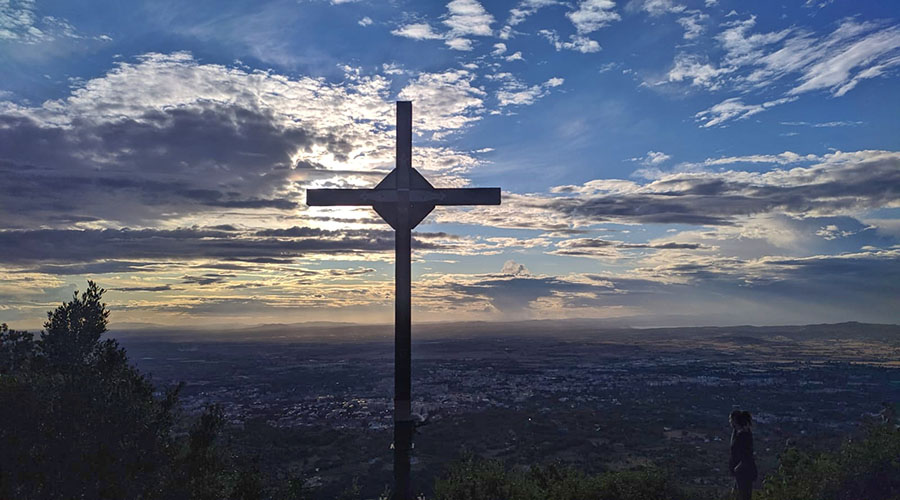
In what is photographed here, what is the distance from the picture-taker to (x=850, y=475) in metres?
8.95

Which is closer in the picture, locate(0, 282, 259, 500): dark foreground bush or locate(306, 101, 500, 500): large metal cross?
locate(306, 101, 500, 500): large metal cross

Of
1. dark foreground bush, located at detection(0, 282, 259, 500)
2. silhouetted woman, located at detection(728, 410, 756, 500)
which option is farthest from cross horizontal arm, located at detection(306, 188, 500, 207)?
dark foreground bush, located at detection(0, 282, 259, 500)

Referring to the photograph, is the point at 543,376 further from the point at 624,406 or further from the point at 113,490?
the point at 113,490

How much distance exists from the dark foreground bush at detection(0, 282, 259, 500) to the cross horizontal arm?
5008mm

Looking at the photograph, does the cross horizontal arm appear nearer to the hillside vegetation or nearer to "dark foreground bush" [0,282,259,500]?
the hillside vegetation

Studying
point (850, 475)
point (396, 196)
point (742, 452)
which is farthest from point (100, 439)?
point (850, 475)

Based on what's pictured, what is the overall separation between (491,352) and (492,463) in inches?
6838

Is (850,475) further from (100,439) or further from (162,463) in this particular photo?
(100,439)

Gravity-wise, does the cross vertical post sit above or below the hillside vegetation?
above

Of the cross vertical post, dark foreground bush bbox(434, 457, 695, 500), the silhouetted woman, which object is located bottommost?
dark foreground bush bbox(434, 457, 695, 500)

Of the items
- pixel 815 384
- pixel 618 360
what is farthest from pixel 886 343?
pixel 815 384

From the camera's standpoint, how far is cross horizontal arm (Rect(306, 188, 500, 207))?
23.0 ft

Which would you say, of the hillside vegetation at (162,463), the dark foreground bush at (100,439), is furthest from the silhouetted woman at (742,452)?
the dark foreground bush at (100,439)

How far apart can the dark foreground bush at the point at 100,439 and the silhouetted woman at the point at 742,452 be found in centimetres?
741
